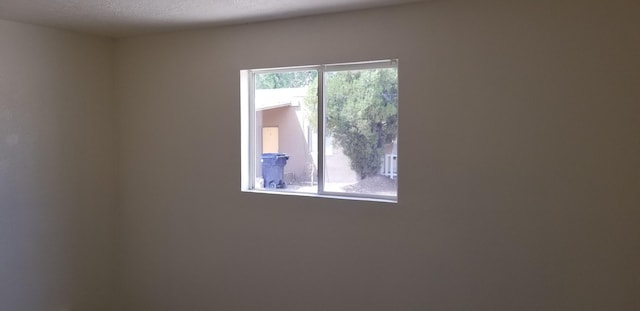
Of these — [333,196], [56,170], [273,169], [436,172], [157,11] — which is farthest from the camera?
[56,170]

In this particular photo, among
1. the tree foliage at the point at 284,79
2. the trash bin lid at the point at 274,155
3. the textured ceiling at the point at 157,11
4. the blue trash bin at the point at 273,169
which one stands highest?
the textured ceiling at the point at 157,11

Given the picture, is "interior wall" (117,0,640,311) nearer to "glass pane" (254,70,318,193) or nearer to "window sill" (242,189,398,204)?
"window sill" (242,189,398,204)

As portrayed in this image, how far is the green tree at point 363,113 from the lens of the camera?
3039mm

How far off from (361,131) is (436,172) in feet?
1.88

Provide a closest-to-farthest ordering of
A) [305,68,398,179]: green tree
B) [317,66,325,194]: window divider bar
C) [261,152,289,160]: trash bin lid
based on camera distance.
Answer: [305,68,398,179]: green tree, [317,66,325,194]: window divider bar, [261,152,289,160]: trash bin lid

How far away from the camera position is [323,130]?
3248 millimetres

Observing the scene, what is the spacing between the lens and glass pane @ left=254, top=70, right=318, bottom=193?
3.34 meters

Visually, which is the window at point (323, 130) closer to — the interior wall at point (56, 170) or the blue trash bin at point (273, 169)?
the blue trash bin at point (273, 169)

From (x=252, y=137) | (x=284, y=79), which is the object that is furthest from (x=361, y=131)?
(x=252, y=137)

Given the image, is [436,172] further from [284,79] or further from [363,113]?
[284,79]

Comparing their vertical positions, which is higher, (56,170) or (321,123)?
(321,123)

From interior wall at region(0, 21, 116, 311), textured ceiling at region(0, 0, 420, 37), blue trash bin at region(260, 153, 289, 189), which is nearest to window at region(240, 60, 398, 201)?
blue trash bin at region(260, 153, 289, 189)

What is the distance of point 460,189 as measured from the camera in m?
2.78

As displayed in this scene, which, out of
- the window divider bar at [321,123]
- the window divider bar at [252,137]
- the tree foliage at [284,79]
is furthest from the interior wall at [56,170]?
the window divider bar at [321,123]
